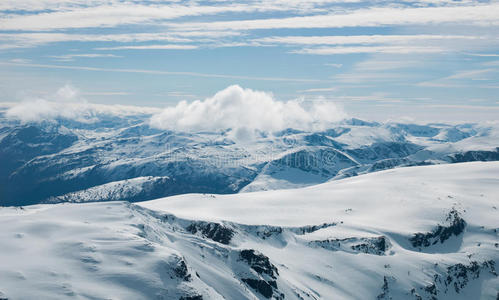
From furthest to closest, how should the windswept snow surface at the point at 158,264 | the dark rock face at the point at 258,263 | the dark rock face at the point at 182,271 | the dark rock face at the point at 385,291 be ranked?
the dark rock face at the point at 385,291, the dark rock face at the point at 258,263, the dark rock face at the point at 182,271, the windswept snow surface at the point at 158,264

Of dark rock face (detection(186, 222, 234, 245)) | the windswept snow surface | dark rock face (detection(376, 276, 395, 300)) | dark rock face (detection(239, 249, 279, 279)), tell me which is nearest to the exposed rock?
dark rock face (detection(239, 249, 279, 279))

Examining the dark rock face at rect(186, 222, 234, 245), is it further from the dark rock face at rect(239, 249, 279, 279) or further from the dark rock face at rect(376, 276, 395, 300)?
the dark rock face at rect(376, 276, 395, 300)

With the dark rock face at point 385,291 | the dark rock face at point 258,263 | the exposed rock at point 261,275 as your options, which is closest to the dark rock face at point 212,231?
the dark rock face at point 258,263

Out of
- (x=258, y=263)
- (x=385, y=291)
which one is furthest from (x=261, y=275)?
(x=385, y=291)

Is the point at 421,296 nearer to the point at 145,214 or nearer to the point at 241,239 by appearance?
the point at 241,239

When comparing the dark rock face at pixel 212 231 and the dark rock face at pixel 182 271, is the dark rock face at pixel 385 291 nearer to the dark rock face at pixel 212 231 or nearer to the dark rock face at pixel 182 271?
the dark rock face at pixel 212 231
